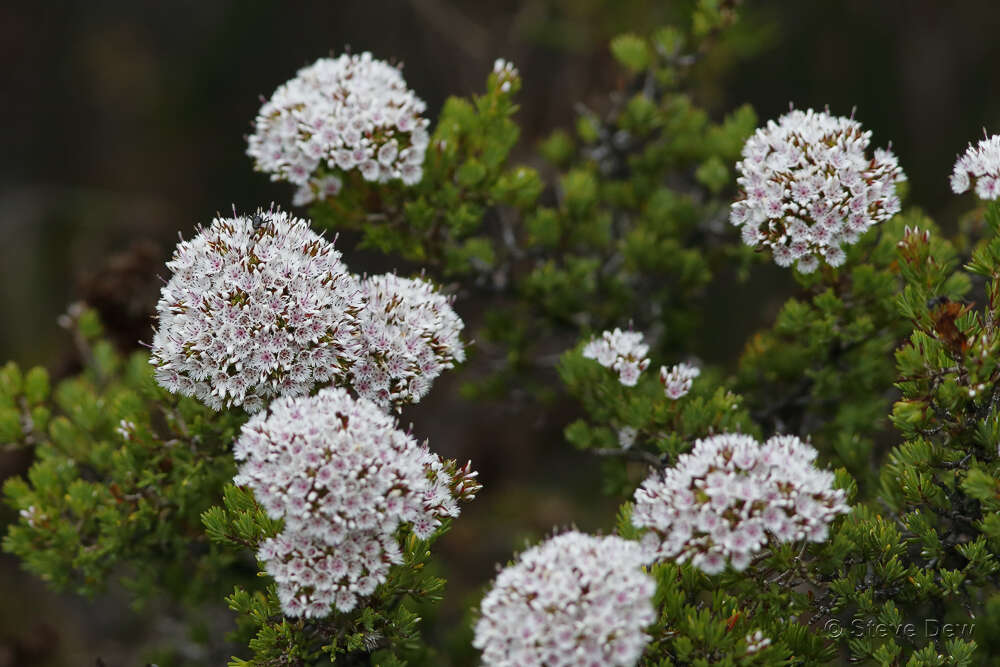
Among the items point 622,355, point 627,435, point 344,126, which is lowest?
point 627,435

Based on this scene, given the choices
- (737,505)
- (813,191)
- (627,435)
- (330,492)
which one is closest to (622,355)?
(627,435)

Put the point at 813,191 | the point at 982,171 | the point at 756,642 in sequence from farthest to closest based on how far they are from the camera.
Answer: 1. the point at 813,191
2. the point at 982,171
3. the point at 756,642

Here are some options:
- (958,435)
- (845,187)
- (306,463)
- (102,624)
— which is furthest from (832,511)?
(102,624)

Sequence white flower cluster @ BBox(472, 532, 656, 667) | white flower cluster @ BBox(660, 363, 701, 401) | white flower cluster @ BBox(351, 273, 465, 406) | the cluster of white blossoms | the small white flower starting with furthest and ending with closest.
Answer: the small white flower
white flower cluster @ BBox(660, 363, 701, 401)
the cluster of white blossoms
white flower cluster @ BBox(351, 273, 465, 406)
white flower cluster @ BBox(472, 532, 656, 667)

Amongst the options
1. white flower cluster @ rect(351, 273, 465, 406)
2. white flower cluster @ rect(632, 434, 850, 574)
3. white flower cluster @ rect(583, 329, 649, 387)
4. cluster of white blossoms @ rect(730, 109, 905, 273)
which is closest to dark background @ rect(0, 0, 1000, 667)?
white flower cluster @ rect(583, 329, 649, 387)

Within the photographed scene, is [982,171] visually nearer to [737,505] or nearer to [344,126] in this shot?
[737,505]

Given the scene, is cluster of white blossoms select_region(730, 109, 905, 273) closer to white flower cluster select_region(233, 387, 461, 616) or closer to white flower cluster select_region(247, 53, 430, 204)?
white flower cluster select_region(247, 53, 430, 204)

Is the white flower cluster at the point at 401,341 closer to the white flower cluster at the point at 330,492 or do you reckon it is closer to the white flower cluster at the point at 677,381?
the white flower cluster at the point at 330,492
